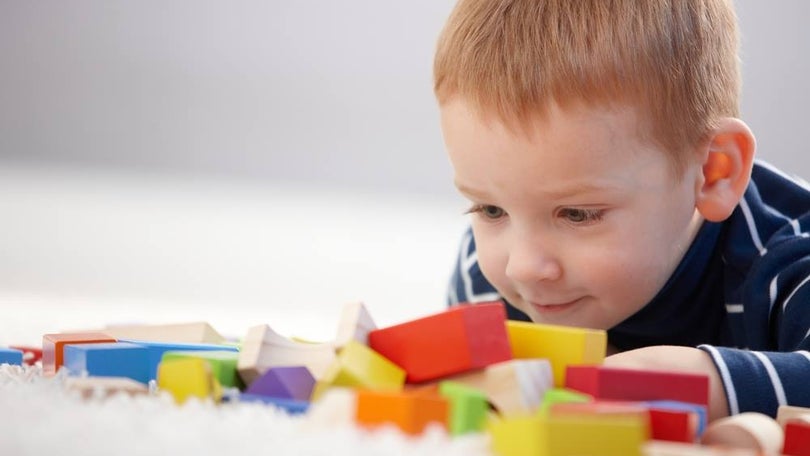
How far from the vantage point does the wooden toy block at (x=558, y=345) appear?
1.99 feet

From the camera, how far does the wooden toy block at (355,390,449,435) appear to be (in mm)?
460

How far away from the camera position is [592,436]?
0.41 metres

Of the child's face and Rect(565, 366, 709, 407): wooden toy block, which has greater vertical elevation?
the child's face

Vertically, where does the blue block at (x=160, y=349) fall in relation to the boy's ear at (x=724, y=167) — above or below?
below

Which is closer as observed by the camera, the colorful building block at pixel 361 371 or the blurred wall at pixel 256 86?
the colorful building block at pixel 361 371

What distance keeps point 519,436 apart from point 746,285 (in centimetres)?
63

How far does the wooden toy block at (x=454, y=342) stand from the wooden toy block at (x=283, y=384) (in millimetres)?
57

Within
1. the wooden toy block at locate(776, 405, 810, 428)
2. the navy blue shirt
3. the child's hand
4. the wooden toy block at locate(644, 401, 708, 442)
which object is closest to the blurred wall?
the navy blue shirt

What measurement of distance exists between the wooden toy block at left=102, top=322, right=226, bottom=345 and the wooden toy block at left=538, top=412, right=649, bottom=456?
480mm

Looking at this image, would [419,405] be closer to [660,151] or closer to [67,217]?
[660,151]

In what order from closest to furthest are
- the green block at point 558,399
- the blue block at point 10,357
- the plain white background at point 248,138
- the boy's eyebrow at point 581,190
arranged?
the green block at point 558,399 → the blue block at point 10,357 → the boy's eyebrow at point 581,190 → the plain white background at point 248,138

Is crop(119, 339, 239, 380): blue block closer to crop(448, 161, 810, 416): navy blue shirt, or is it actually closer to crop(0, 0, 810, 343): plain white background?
crop(448, 161, 810, 416): navy blue shirt

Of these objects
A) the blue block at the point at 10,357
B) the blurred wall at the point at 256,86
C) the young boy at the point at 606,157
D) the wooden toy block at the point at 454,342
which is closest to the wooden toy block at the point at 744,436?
the wooden toy block at the point at 454,342

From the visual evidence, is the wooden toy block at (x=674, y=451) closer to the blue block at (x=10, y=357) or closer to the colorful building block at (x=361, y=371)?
the colorful building block at (x=361, y=371)
